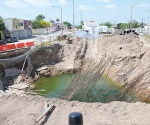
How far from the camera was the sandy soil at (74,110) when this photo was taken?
34.4 feet

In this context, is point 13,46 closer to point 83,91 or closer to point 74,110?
point 83,91

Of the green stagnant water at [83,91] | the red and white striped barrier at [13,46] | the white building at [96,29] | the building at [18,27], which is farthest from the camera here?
the white building at [96,29]

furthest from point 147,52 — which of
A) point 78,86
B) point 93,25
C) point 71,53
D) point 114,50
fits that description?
point 93,25

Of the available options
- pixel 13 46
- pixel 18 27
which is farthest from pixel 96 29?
pixel 13 46

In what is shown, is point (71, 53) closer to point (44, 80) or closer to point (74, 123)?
point (44, 80)

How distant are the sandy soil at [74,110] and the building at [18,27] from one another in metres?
55.6

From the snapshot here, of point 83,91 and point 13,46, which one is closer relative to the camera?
point 83,91

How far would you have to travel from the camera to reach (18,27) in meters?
70.9

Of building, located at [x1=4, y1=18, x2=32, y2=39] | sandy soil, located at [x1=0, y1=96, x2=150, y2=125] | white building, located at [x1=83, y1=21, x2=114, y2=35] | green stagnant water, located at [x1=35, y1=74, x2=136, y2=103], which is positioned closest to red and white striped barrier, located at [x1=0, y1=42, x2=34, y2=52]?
green stagnant water, located at [x1=35, y1=74, x2=136, y2=103]

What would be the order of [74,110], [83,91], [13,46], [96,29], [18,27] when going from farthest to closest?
[96,29] → [18,27] → [13,46] → [83,91] → [74,110]

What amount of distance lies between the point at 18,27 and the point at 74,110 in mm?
62557

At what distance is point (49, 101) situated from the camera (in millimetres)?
12391

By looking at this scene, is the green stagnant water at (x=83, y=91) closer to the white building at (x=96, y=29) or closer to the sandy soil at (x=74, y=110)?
the sandy soil at (x=74, y=110)

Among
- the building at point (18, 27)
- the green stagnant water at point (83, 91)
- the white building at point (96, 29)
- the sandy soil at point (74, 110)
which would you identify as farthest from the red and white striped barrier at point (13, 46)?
the white building at point (96, 29)
